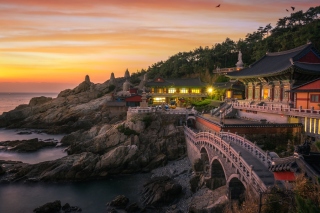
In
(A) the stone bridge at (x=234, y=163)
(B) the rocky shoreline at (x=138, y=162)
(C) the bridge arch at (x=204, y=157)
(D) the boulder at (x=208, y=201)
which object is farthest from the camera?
(C) the bridge arch at (x=204, y=157)

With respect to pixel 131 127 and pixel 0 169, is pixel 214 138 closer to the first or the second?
pixel 131 127

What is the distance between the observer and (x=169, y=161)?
46.4 m

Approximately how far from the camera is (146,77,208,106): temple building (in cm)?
8338

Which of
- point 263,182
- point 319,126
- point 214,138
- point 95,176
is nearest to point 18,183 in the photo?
point 95,176

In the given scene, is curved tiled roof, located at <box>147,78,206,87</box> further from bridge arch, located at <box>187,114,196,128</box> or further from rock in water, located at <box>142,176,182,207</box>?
rock in water, located at <box>142,176,182,207</box>

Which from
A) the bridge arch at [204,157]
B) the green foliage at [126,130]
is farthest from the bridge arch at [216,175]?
the green foliage at [126,130]

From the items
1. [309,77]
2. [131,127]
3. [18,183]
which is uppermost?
[309,77]

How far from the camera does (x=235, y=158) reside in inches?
968

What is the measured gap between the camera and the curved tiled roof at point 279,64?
38.8m

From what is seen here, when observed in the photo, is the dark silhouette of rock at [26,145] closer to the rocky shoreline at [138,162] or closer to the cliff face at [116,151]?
the rocky shoreline at [138,162]

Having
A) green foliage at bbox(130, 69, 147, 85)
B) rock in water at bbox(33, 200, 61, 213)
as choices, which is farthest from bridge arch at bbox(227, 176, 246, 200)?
green foliage at bbox(130, 69, 147, 85)

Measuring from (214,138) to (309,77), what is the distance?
18.4 meters

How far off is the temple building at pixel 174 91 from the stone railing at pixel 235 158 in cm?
4516

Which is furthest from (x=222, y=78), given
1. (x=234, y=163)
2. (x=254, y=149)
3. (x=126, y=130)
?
(x=234, y=163)
